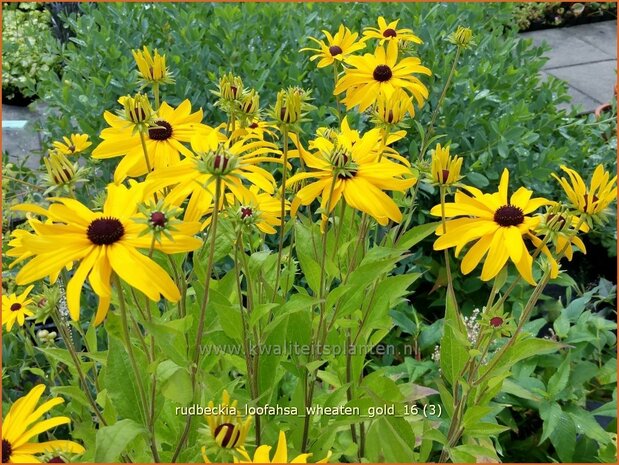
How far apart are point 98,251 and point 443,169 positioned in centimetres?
45

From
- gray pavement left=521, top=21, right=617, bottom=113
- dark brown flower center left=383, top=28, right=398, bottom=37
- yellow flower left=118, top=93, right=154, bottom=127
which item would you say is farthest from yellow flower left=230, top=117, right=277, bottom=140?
gray pavement left=521, top=21, right=617, bottom=113

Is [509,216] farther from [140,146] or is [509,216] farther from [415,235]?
[140,146]

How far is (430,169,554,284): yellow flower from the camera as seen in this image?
76 centimetres

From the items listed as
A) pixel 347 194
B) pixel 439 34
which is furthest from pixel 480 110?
pixel 347 194

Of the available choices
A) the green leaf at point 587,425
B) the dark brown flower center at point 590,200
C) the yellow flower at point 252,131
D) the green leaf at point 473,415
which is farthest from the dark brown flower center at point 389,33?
the green leaf at point 587,425

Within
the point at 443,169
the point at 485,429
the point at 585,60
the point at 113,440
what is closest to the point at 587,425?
the point at 485,429

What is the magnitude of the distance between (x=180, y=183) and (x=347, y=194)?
196 mm

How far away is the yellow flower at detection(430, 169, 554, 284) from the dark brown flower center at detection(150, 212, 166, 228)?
344 mm

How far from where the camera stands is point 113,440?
72 centimetres

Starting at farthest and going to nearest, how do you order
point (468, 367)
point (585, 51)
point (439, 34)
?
1. point (585, 51)
2. point (439, 34)
3. point (468, 367)

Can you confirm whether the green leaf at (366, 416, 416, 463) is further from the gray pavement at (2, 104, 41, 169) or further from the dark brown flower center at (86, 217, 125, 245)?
the gray pavement at (2, 104, 41, 169)

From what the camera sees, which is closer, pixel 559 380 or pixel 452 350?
pixel 452 350

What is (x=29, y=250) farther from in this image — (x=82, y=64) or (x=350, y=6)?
(x=350, y=6)

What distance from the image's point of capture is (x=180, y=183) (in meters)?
0.73
